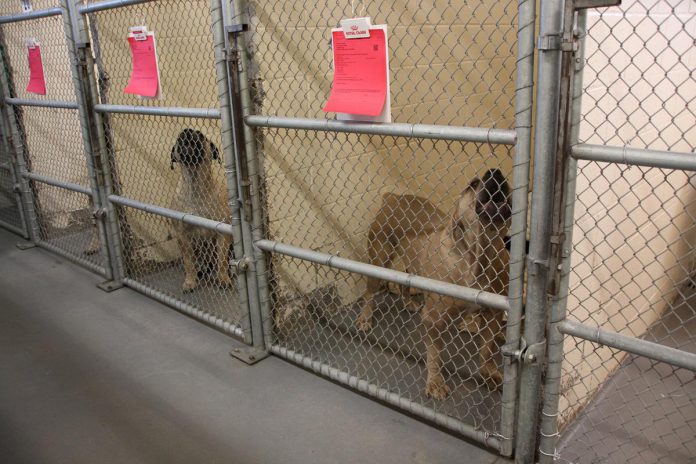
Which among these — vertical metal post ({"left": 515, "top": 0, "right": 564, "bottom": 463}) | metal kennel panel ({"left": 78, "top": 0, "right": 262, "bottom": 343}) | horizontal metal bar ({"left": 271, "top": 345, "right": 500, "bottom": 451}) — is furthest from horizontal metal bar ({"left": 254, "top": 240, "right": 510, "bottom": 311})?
metal kennel panel ({"left": 78, "top": 0, "right": 262, "bottom": 343})

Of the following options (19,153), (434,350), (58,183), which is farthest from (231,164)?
(19,153)

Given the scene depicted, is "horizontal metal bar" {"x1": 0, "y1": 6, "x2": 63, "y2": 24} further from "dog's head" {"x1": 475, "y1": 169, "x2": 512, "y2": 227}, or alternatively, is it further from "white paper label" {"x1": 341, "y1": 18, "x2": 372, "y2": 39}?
"dog's head" {"x1": 475, "y1": 169, "x2": 512, "y2": 227}

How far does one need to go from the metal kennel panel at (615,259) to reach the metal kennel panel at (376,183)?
0.72 feet

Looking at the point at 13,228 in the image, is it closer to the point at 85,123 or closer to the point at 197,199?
the point at 85,123

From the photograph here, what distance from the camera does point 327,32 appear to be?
3.33m

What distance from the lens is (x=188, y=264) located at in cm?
407

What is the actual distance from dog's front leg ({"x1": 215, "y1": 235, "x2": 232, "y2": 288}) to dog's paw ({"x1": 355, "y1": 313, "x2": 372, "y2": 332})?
1092 millimetres

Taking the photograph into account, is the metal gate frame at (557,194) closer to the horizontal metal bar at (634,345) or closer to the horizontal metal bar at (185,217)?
the horizontal metal bar at (634,345)

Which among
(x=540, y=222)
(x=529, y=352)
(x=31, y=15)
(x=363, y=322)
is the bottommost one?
(x=363, y=322)

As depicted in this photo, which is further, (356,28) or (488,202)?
(488,202)

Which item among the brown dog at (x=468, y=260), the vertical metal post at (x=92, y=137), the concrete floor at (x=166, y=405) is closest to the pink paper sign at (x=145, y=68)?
the vertical metal post at (x=92, y=137)

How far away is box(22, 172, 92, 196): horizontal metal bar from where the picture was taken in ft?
13.2

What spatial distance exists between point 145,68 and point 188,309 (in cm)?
149

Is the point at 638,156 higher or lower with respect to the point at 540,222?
higher
